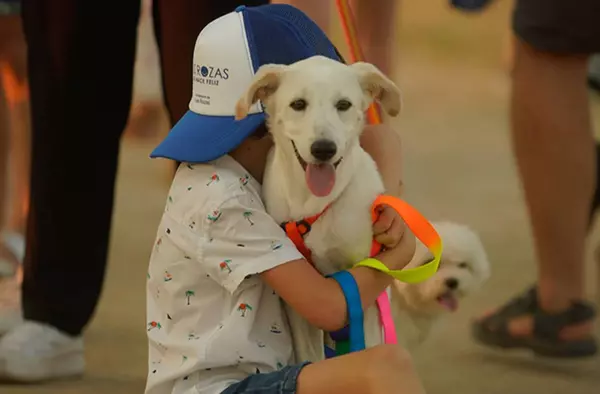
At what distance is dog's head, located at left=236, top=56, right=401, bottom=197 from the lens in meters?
1.28

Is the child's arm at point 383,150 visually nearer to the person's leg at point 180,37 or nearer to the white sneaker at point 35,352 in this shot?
the person's leg at point 180,37

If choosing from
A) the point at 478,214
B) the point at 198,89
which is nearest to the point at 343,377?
the point at 198,89

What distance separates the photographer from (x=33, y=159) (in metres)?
1.97

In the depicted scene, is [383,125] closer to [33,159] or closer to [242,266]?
[242,266]

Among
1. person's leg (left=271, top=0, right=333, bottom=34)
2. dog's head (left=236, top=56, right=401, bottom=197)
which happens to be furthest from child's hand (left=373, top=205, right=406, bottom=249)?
person's leg (left=271, top=0, right=333, bottom=34)

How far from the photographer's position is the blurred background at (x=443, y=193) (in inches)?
82.0

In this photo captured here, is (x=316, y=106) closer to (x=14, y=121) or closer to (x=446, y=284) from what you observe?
(x=446, y=284)

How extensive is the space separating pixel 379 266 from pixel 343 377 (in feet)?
0.49

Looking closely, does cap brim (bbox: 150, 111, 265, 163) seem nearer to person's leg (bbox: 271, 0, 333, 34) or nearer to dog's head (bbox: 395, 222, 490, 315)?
person's leg (bbox: 271, 0, 333, 34)

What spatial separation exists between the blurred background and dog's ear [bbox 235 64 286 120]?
80cm

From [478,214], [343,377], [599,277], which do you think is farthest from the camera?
[478,214]

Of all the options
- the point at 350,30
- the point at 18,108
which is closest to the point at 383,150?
the point at 350,30

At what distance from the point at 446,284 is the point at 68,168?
2.27 feet

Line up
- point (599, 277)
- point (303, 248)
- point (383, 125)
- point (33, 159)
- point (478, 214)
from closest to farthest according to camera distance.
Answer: point (303, 248) < point (383, 125) < point (33, 159) < point (599, 277) < point (478, 214)
